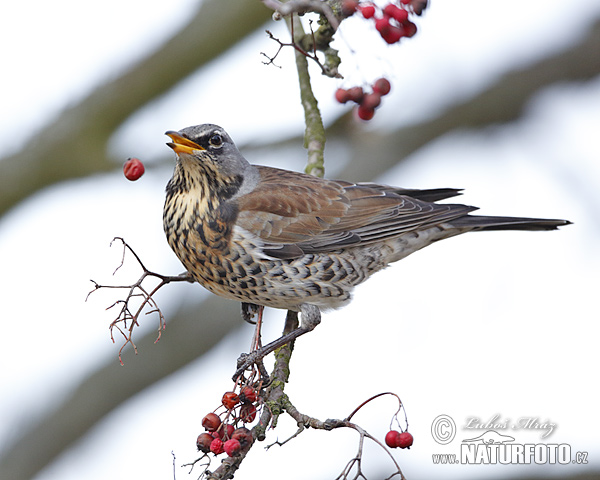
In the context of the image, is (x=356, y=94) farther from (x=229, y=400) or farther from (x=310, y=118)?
(x=229, y=400)

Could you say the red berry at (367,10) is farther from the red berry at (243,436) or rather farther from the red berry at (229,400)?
the red berry at (243,436)

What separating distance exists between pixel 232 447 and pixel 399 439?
0.79 metres

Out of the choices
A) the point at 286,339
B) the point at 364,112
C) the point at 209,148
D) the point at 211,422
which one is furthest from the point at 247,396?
the point at 364,112

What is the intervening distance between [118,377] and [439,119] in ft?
9.58

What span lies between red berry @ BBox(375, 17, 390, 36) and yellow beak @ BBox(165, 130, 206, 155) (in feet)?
3.68

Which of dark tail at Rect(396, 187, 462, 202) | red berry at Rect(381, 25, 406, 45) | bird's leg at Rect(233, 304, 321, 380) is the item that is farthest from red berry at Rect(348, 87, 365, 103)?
bird's leg at Rect(233, 304, 321, 380)

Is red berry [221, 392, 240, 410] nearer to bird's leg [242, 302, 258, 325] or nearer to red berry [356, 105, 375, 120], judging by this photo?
bird's leg [242, 302, 258, 325]

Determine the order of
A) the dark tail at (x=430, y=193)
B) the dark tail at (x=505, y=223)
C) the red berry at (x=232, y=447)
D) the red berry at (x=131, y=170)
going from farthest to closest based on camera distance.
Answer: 1. the dark tail at (x=430, y=193)
2. the dark tail at (x=505, y=223)
3. the red berry at (x=131, y=170)
4. the red berry at (x=232, y=447)

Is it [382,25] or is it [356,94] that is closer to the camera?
[382,25]

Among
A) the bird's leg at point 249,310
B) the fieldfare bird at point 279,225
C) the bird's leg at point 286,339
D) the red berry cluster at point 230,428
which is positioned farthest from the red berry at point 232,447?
the bird's leg at point 249,310

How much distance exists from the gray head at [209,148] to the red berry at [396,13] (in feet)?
3.55

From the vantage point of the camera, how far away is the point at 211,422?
3205mm

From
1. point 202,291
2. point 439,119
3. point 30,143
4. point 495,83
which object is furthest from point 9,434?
point 495,83

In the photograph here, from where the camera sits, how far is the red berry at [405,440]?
340cm
